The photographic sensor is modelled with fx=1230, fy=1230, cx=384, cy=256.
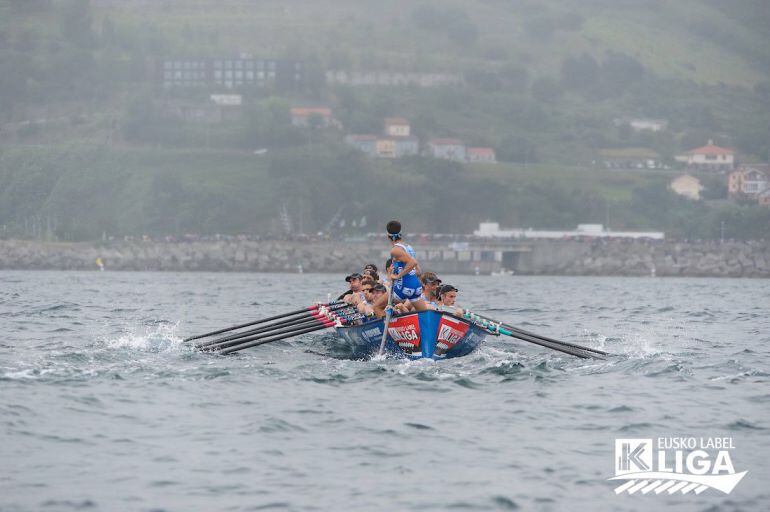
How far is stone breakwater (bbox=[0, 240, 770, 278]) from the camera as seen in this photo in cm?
15638

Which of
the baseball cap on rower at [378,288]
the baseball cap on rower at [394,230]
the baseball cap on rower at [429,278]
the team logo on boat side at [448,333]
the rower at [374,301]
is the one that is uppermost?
the baseball cap on rower at [394,230]

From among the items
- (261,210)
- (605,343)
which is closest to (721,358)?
(605,343)

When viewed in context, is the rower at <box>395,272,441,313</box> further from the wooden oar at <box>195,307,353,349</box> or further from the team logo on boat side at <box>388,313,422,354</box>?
the wooden oar at <box>195,307,353,349</box>

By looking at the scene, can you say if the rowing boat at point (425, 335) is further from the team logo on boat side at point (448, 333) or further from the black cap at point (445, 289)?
the black cap at point (445, 289)

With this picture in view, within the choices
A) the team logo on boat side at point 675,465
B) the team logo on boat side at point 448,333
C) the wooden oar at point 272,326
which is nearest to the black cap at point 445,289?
the team logo on boat side at point 448,333

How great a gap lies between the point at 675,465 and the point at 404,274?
10960 millimetres

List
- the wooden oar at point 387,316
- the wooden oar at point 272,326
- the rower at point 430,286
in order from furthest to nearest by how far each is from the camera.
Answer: the wooden oar at point 272,326 → the rower at point 430,286 → the wooden oar at point 387,316

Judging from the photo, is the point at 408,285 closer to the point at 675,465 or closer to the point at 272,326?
the point at 272,326

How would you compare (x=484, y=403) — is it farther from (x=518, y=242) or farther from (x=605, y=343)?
(x=518, y=242)

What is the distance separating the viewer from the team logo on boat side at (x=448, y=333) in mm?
29094

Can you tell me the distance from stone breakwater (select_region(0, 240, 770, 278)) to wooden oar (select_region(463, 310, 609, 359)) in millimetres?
123756

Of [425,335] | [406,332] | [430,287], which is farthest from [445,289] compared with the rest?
[425,335]

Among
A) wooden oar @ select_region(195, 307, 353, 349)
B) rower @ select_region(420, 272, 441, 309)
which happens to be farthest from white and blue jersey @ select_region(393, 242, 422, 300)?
wooden oar @ select_region(195, 307, 353, 349)

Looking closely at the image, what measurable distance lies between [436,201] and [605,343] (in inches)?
6109
